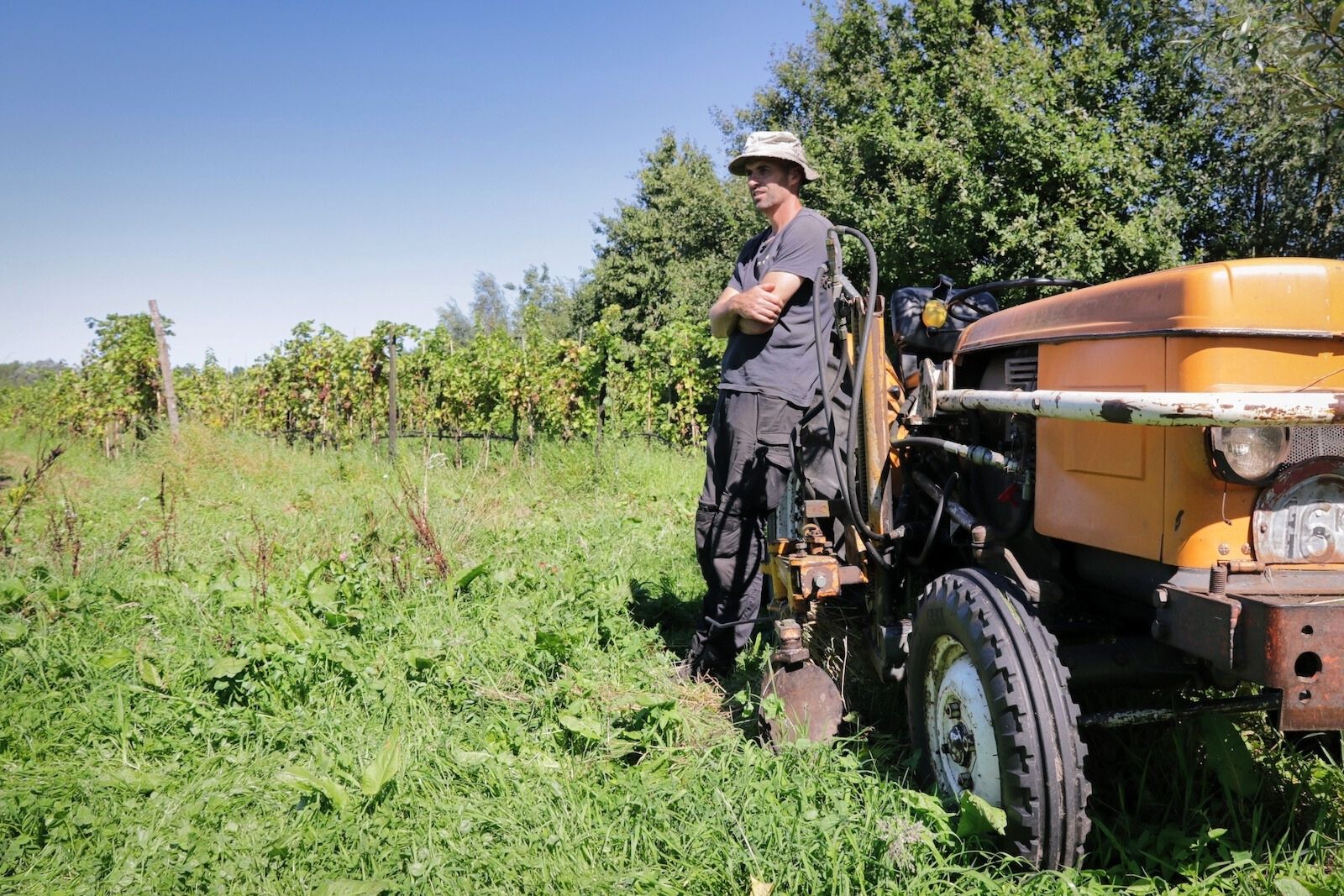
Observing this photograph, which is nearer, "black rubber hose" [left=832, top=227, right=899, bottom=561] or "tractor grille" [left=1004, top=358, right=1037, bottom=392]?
"tractor grille" [left=1004, top=358, right=1037, bottom=392]

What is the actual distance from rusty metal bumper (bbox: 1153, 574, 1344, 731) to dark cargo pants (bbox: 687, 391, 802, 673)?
6.10ft

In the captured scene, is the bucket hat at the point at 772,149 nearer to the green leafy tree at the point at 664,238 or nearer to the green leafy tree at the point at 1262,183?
the green leafy tree at the point at 1262,183

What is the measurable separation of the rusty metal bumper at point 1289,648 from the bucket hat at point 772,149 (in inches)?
93.2

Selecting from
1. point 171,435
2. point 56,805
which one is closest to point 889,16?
point 171,435

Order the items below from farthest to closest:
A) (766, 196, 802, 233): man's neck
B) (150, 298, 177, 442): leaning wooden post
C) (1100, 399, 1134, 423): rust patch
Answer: (150, 298, 177, 442): leaning wooden post < (766, 196, 802, 233): man's neck < (1100, 399, 1134, 423): rust patch

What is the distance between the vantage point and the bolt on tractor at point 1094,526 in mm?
1902

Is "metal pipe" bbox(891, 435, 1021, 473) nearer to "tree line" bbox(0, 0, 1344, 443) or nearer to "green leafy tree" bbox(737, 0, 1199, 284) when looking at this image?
"tree line" bbox(0, 0, 1344, 443)

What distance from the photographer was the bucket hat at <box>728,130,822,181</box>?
11.9 feet

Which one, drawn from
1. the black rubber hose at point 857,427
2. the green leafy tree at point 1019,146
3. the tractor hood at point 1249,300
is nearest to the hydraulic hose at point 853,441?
the black rubber hose at point 857,427

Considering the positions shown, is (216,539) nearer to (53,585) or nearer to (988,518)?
(53,585)

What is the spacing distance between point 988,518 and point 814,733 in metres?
0.94

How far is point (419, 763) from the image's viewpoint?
296 centimetres

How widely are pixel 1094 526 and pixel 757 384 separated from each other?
1.54 meters

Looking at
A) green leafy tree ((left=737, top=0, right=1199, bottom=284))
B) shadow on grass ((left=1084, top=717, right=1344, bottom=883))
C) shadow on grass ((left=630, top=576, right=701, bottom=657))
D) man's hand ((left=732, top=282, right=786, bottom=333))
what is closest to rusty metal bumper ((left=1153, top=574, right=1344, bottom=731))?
shadow on grass ((left=1084, top=717, right=1344, bottom=883))
